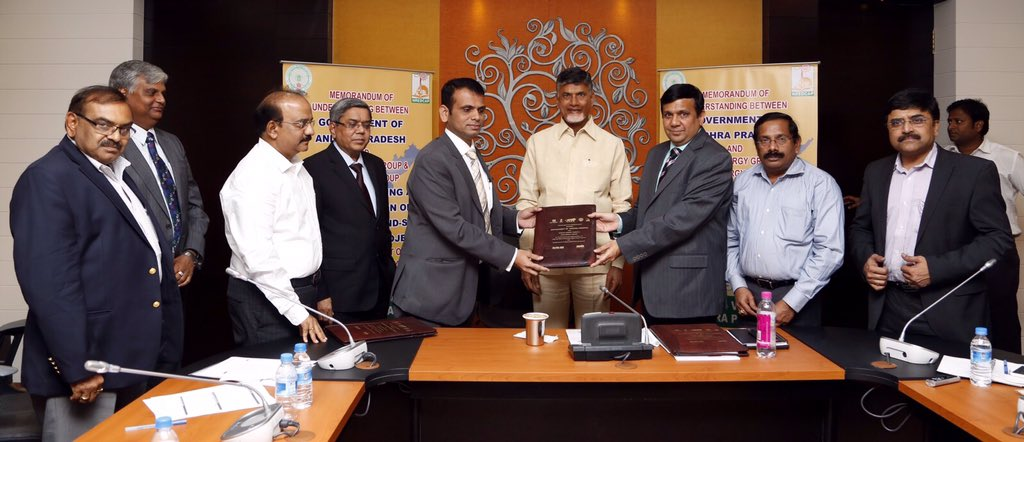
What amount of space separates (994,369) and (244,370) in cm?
235

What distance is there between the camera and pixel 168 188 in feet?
10.9

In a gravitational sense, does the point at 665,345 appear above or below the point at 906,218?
below

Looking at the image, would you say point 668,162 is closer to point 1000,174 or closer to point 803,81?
point 803,81

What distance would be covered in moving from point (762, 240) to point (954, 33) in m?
3.12

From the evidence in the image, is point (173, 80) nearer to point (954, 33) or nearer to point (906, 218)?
point (906, 218)

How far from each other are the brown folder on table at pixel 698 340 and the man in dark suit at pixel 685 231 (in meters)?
0.43

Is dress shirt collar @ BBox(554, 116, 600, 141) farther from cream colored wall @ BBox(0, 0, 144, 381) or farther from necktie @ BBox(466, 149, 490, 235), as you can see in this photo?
cream colored wall @ BBox(0, 0, 144, 381)

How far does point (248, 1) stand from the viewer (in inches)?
210

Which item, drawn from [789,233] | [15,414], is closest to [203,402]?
[15,414]

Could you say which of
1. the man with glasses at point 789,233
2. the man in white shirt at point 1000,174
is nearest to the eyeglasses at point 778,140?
the man with glasses at point 789,233

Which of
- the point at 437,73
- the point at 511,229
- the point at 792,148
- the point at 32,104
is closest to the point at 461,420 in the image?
the point at 511,229

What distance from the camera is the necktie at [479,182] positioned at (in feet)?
11.1

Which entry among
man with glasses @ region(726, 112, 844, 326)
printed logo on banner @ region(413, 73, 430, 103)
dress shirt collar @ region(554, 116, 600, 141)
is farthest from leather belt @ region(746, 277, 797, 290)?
printed logo on banner @ region(413, 73, 430, 103)

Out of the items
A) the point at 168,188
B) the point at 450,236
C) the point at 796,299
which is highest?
the point at 168,188
